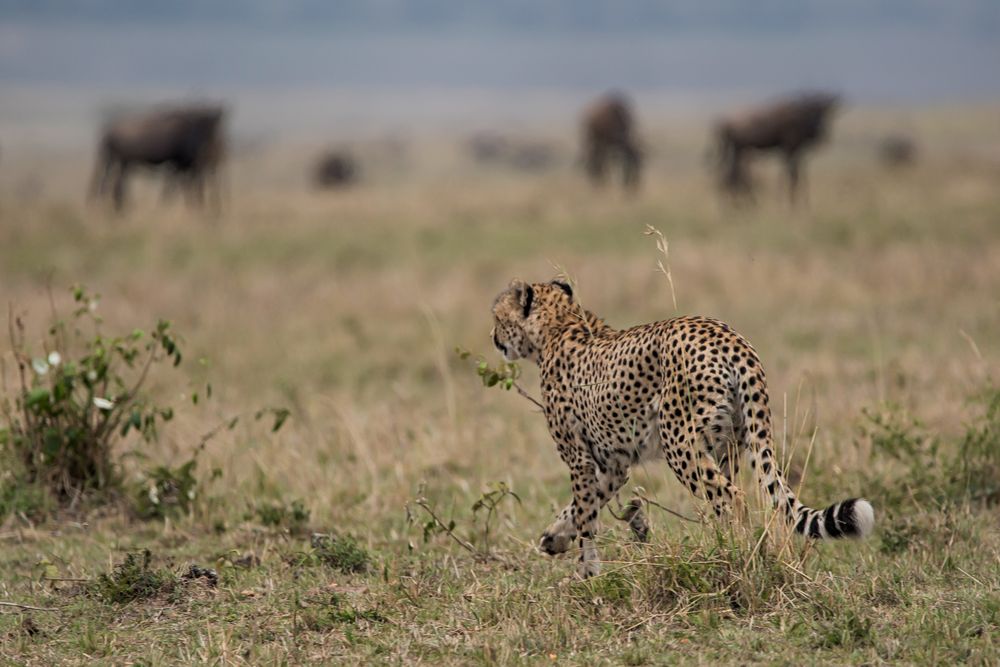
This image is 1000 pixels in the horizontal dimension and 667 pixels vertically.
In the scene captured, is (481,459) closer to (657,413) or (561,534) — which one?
(561,534)

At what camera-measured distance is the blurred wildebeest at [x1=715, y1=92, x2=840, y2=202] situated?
21969mm

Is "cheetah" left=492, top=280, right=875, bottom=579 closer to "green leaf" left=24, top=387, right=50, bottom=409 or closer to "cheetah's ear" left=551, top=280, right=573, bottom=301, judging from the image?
"cheetah's ear" left=551, top=280, right=573, bottom=301

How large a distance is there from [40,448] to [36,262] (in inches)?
359

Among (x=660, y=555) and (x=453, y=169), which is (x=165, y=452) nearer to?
(x=660, y=555)

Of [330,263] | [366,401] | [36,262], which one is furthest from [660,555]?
[36,262]

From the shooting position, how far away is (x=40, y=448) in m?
6.56

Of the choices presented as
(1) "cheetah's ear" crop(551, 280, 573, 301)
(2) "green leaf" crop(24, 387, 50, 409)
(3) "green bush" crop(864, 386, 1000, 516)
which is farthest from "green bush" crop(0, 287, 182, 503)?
(3) "green bush" crop(864, 386, 1000, 516)

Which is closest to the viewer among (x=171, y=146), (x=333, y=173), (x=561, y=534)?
(x=561, y=534)

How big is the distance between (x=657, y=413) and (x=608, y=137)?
21539mm

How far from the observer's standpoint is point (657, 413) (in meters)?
4.78

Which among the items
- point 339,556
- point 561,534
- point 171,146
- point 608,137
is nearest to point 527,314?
point 561,534

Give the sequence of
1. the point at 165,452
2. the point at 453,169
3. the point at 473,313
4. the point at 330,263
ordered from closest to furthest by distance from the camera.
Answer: the point at 165,452 < the point at 473,313 < the point at 330,263 < the point at 453,169

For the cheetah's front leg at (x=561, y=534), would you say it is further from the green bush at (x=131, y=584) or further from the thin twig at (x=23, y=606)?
the thin twig at (x=23, y=606)

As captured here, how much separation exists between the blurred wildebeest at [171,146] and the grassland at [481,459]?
447 centimetres
